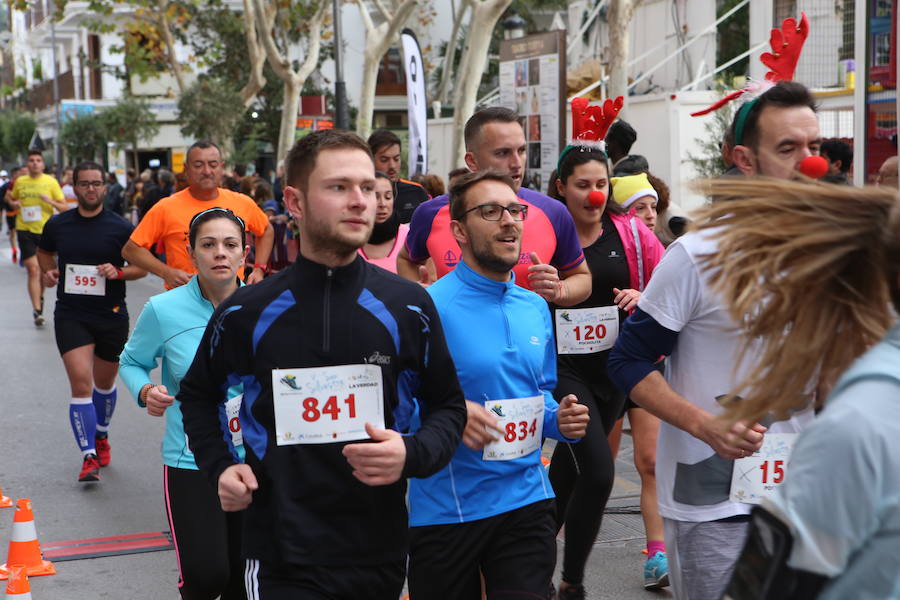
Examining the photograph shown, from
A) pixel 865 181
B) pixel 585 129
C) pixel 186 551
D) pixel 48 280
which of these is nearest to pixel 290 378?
pixel 186 551

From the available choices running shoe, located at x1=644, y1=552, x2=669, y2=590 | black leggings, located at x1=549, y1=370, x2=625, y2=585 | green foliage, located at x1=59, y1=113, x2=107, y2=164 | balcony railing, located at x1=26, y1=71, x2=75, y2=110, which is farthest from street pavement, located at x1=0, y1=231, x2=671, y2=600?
balcony railing, located at x1=26, y1=71, x2=75, y2=110

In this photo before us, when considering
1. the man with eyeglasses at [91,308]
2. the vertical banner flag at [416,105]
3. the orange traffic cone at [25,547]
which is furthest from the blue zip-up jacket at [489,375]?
the vertical banner flag at [416,105]

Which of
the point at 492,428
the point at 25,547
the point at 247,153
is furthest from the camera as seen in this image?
the point at 247,153

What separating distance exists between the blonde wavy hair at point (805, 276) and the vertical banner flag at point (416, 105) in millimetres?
12175

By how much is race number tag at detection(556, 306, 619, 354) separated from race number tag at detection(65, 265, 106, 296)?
3.94 m

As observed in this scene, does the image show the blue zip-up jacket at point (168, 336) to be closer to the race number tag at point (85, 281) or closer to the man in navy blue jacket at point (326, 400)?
the man in navy blue jacket at point (326, 400)

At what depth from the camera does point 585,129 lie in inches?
235

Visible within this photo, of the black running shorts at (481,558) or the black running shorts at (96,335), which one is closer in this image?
the black running shorts at (481,558)

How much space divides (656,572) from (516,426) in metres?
1.85

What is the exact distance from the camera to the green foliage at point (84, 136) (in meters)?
47.9

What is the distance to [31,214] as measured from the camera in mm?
16984

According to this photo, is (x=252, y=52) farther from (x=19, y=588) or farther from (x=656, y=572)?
(x=19, y=588)

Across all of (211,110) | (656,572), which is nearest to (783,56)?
(656,572)

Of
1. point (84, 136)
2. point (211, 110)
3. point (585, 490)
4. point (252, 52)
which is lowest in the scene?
point (585, 490)
